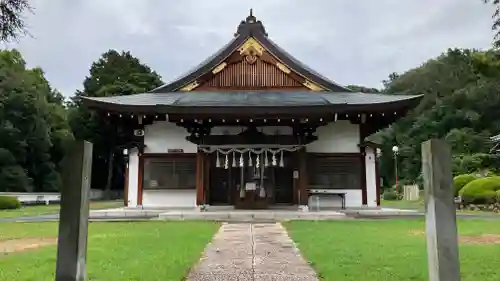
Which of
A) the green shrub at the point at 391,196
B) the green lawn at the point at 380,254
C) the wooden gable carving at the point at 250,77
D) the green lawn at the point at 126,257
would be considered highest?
the wooden gable carving at the point at 250,77

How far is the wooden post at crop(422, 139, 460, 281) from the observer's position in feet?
11.2

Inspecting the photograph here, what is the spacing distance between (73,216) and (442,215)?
2759mm

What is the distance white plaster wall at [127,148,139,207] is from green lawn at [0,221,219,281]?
22.9 feet

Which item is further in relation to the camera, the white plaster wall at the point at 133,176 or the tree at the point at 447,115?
the tree at the point at 447,115

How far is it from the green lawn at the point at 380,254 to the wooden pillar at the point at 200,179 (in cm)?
651

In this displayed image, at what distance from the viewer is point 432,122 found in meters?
40.9

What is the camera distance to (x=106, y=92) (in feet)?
136

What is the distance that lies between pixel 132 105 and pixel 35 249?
906 cm

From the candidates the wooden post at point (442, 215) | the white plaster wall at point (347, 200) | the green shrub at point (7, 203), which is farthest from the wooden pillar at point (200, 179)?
the wooden post at point (442, 215)

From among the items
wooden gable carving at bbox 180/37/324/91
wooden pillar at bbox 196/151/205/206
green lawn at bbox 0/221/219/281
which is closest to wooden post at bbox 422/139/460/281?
green lawn at bbox 0/221/219/281

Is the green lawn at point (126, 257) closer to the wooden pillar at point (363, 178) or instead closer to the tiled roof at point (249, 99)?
the tiled roof at point (249, 99)

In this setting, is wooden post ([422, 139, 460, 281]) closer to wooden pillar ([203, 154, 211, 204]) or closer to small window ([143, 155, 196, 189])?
wooden pillar ([203, 154, 211, 204])

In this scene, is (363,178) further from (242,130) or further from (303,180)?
(242,130)

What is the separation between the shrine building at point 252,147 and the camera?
16.2m
